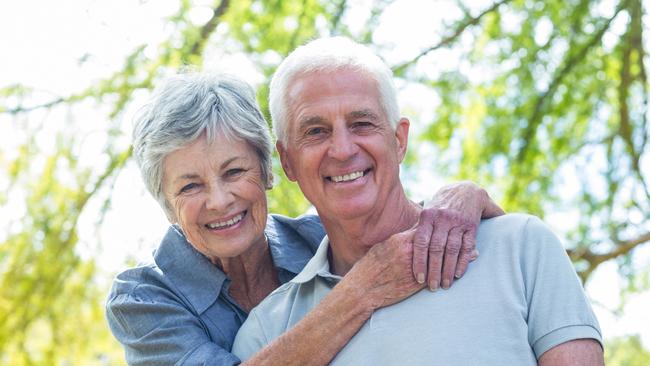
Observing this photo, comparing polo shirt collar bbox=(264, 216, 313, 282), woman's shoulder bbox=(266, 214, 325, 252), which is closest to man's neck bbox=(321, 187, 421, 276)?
polo shirt collar bbox=(264, 216, 313, 282)

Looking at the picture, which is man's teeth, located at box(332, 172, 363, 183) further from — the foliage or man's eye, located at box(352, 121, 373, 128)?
the foliage

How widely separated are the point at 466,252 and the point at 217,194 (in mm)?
758

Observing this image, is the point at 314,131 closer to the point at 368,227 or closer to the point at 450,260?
the point at 368,227

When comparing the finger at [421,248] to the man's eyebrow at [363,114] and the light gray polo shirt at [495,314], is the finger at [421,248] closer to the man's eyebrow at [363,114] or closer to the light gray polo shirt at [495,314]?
the light gray polo shirt at [495,314]

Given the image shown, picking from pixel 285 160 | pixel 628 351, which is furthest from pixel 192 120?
pixel 628 351

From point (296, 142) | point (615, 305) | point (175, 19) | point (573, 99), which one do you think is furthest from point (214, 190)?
point (615, 305)

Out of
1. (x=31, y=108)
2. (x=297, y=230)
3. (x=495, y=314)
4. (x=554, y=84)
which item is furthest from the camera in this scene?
(x=554, y=84)

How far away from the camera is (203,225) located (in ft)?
10.3

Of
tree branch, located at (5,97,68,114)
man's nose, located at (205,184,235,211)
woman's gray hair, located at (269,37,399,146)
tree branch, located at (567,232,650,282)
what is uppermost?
woman's gray hair, located at (269,37,399,146)

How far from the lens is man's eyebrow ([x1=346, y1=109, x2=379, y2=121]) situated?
9.16 feet

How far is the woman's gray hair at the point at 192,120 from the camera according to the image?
10.1 feet

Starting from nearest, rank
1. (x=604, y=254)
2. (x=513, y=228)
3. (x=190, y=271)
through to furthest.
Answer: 1. (x=513, y=228)
2. (x=190, y=271)
3. (x=604, y=254)

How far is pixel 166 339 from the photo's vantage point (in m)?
3.01

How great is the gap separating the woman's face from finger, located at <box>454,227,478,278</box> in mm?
701
